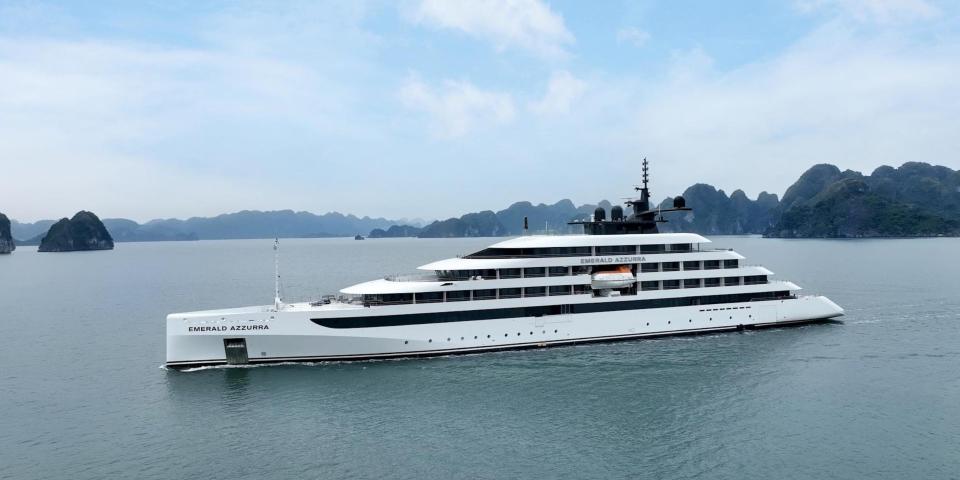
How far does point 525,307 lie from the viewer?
32.2 meters

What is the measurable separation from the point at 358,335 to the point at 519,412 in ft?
34.2

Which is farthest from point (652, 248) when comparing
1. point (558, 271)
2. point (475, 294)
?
point (475, 294)

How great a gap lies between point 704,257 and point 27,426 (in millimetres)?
35983

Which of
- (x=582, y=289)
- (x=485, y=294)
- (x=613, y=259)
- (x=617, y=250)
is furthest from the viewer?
(x=617, y=250)

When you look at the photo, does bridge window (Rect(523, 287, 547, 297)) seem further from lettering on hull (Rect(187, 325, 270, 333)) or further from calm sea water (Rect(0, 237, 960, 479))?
lettering on hull (Rect(187, 325, 270, 333))

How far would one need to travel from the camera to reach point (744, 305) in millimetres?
37125

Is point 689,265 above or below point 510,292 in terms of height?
above

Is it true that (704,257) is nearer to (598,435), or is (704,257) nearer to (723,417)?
(723,417)

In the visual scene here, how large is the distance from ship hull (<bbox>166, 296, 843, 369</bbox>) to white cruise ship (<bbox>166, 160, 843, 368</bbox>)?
55 millimetres

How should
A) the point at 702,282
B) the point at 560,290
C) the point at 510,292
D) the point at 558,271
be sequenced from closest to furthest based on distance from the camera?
the point at 510,292 < the point at 560,290 < the point at 558,271 < the point at 702,282

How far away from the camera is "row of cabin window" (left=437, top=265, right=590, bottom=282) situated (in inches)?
1276

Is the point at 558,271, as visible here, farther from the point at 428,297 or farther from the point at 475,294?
the point at 428,297

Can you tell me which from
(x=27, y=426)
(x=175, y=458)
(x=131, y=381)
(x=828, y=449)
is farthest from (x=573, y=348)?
(x=27, y=426)

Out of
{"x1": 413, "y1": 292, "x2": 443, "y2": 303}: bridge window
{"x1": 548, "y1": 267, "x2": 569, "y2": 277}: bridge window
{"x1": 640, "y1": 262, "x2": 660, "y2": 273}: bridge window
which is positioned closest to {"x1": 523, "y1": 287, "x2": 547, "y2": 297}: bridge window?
{"x1": 548, "y1": 267, "x2": 569, "y2": 277}: bridge window
